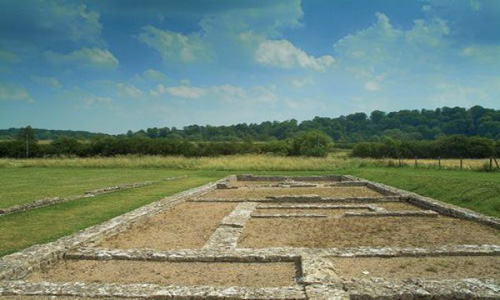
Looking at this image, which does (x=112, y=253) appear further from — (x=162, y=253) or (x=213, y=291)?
(x=213, y=291)

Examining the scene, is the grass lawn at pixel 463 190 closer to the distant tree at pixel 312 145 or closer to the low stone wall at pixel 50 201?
the low stone wall at pixel 50 201

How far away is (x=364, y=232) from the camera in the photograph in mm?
8000

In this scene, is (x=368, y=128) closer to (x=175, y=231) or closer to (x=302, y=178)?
(x=302, y=178)

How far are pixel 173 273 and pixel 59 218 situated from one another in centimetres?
517

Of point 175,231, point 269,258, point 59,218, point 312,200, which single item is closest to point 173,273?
point 269,258

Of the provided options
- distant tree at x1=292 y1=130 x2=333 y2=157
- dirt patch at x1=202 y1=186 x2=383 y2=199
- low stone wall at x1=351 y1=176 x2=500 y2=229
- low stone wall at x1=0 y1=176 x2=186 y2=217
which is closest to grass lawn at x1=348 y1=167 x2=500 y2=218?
low stone wall at x1=351 y1=176 x2=500 y2=229

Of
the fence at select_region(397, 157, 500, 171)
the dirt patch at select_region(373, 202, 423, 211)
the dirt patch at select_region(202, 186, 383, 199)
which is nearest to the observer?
the dirt patch at select_region(373, 202, 423, 211)

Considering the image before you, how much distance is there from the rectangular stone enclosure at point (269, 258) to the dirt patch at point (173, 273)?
0.01 metres

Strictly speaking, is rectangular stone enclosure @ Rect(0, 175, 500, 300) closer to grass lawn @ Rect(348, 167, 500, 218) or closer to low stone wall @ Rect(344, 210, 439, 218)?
low stone wall @ Rect(344, 210, 439, 218)

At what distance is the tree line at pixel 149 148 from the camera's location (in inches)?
1766

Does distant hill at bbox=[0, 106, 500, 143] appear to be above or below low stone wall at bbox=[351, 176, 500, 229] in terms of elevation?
above

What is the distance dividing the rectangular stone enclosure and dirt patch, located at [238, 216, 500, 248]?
0.8 inches

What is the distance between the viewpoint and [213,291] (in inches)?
172

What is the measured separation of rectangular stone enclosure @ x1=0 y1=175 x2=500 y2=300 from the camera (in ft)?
14.3
